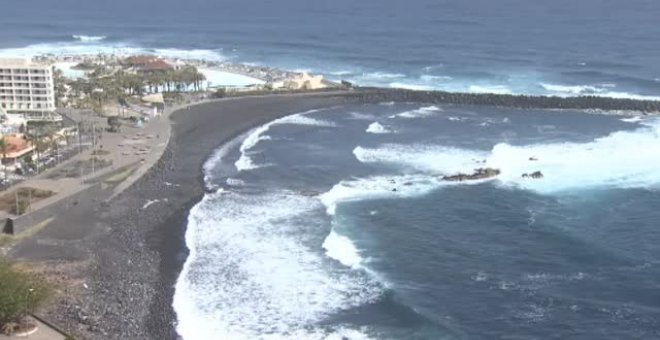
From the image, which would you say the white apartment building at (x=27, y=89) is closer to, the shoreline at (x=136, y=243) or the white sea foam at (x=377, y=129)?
the shoreline at (x=136, y=243)

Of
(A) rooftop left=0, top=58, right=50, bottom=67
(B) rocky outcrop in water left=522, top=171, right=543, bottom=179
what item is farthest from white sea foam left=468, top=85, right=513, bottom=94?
(A) rooftop left=0, top=58, right=50, bottom=67

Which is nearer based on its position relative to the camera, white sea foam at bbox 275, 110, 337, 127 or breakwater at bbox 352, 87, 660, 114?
white sea foam at bbox 275, 110, 337, 127

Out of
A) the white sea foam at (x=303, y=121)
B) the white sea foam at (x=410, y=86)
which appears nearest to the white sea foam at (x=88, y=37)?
the white sea foam at (x=410, y=86)

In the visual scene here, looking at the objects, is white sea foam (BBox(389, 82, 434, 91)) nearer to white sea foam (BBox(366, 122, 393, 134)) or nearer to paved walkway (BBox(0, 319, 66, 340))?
white sea foam (BBox(366, 122, 393, 134))

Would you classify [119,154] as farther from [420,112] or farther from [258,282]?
[420,112]

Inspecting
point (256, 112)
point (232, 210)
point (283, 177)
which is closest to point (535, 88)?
point (256, 112)
